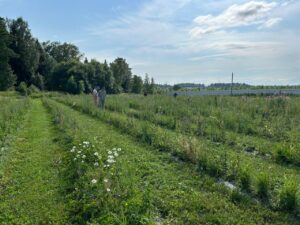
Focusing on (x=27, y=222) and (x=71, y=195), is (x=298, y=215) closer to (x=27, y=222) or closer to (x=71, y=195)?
(x=71, y=195)

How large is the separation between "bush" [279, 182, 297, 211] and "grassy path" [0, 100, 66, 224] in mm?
3491

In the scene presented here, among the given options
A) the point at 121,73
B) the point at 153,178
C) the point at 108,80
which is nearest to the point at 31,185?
the point at 153,178

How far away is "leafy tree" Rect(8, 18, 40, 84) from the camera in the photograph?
65.5 meters

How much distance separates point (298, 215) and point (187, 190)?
1.92 meters

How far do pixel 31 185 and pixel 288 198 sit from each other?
4.87 meters

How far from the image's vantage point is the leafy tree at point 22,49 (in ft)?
215

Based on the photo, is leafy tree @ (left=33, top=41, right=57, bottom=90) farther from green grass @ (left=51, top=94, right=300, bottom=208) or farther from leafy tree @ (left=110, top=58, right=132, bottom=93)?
green grass @ (left=51, top=94, right=300, bottom=208)

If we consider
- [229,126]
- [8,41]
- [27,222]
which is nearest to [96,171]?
[27,222]

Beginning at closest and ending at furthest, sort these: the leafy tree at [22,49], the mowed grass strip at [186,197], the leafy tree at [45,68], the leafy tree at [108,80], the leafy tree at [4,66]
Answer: the mowed grass strip at [186,197] < the leafy tree at [4,66] < the leafy tree at [22,49] < the leafy tree at [108,80] < the leafy tree at [45,68]

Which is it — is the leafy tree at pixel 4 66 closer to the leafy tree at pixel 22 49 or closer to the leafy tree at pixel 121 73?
the leafy tree at pixel 22 49

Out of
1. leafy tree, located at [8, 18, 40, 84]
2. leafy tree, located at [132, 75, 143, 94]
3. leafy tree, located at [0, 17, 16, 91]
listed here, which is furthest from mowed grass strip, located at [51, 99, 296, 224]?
leafy tree, located at [132, 75, 143, 94]

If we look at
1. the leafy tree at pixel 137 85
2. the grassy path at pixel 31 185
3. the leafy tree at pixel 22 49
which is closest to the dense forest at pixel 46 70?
the leafy tree at pixel 22 49

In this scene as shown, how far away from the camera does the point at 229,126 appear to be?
1351 centimetres

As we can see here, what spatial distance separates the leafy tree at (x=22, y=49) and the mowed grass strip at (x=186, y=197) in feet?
206
